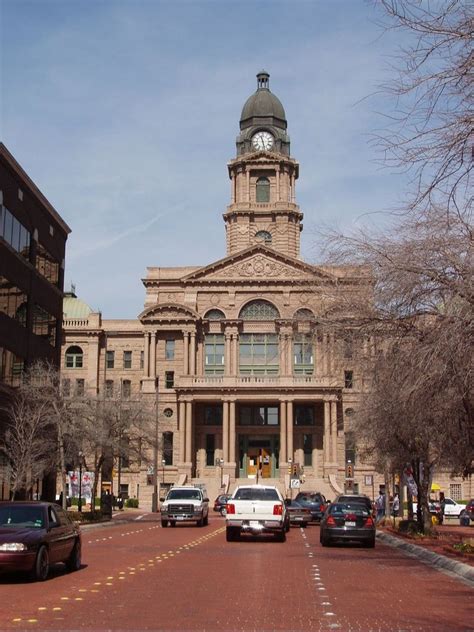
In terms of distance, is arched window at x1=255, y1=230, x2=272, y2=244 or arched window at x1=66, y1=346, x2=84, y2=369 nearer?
arched window at x1=66, y1=346, x2=84, y2=369

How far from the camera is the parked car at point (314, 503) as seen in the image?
1924 inches

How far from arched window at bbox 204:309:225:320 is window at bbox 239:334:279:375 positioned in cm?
270

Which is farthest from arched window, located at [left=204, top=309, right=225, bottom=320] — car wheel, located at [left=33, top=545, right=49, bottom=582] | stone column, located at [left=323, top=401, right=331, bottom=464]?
car wheel, located at [left=33, top=545, right=49, bottom=582]

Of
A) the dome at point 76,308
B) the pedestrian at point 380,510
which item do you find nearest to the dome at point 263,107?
the dome at point 76,308

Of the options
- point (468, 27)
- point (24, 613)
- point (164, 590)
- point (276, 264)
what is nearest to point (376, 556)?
point (164, 590)

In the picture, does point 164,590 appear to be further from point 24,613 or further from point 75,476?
point 75,476

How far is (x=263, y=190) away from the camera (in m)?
96.1

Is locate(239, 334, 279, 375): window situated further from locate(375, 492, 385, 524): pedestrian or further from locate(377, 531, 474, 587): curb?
locate(377, 531, 474, 587): curb

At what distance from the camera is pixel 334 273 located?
21.6 m

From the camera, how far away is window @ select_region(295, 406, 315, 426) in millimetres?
82625

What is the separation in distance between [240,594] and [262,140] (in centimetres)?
8585

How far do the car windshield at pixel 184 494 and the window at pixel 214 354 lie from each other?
4127 cm

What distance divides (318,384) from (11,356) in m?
39.3

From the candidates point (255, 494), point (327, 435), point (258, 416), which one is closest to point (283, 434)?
point (327, 435)
